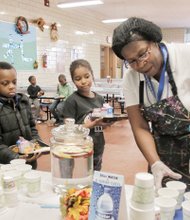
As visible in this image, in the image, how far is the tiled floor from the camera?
347cm

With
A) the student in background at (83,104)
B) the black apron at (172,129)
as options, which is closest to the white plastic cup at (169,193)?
the black apron at (172,129)

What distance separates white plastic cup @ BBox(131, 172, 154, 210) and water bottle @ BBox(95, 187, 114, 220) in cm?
7

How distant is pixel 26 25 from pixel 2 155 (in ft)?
19.9

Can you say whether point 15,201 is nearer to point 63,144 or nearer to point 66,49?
point 63,144

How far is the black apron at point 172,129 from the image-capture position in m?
1.39

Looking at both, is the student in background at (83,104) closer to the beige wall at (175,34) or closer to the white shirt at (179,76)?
the white shirt at (179,76)

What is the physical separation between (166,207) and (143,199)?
0.38ft

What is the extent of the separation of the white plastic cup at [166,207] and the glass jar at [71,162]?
36 centimetres

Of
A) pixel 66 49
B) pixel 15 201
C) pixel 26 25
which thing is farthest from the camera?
pixel 66 49

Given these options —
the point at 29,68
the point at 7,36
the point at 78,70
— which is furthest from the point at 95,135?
the point at 29,68

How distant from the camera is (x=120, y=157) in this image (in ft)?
13.1

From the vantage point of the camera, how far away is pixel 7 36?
6.61 meters

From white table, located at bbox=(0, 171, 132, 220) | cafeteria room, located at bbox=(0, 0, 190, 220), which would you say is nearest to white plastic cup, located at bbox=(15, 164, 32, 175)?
cafeteria room, located at bbox=(0, 0, 190, 220)

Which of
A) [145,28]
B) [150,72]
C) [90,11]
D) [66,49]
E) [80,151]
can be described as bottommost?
[80,151]
